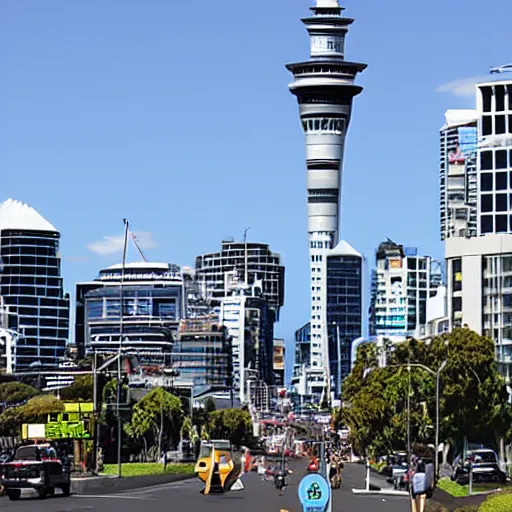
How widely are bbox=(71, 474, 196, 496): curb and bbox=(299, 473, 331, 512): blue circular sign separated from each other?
29.1 meters

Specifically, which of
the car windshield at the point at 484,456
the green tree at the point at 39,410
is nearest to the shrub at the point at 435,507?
the car windshield at the point at 484,456

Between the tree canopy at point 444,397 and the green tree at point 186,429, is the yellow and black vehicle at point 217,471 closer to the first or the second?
the tree canopy at point 444,397

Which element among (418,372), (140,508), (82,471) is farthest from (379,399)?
(140,508)

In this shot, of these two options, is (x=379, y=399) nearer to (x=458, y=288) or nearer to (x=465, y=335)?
(x=465, y=335)

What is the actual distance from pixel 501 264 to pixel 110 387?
4631cm

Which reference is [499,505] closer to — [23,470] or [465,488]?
[23,470]

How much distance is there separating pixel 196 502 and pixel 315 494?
21396mm

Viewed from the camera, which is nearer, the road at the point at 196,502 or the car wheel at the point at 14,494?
the road at the point at 196,502

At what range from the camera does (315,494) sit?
3316 cm

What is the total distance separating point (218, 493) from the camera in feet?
204

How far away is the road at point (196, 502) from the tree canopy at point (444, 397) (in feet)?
145

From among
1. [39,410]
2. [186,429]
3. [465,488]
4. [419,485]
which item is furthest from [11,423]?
[419,485]

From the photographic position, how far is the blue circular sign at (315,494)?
1300 inches

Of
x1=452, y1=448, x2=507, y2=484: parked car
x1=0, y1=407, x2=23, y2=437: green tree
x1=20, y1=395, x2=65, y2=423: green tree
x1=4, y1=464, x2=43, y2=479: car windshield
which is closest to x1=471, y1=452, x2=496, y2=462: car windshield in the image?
x1=452, y1=448, x2=507, y2=484: parked car
